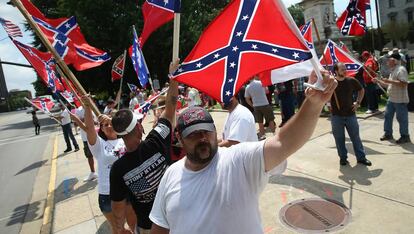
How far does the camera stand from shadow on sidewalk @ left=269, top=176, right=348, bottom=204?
5.16m

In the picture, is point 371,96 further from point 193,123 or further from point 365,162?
point 193,123

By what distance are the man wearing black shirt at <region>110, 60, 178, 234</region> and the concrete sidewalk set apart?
6.48 ft

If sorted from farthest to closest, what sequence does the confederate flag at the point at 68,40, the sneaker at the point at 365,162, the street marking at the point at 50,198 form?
the street marking at the point at 50,198
the sneaker at the point at 365,162
the confederate flag at the point at 68,40

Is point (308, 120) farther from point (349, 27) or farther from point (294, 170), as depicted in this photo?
point (349, 27)

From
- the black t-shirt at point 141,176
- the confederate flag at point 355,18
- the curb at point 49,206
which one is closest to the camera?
the black t-shirt at point 141,176

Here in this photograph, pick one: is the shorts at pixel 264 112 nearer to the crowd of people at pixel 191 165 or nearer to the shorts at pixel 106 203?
the crowd of people at pixel 191 165

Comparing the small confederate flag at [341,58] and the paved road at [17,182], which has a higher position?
the small confederate flag at [341,58]

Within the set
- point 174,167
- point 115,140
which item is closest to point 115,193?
point 174,167

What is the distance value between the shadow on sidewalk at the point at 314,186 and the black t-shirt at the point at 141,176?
3.07 m

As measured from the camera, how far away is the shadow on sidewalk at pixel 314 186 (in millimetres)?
5157

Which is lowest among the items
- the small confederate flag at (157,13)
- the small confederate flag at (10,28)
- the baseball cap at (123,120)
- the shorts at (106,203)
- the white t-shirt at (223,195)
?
the shorts at (106,203)

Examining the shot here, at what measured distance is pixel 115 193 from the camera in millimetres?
3035

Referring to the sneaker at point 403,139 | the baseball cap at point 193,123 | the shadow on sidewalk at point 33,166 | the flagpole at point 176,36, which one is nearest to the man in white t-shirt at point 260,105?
the sneaker at point 403,139

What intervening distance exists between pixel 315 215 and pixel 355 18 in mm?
5769
